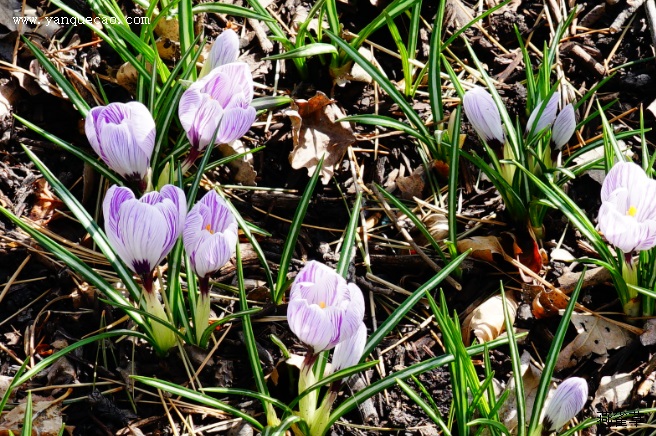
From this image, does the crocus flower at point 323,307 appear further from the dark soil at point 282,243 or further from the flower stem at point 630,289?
the flower stem at point 630,289

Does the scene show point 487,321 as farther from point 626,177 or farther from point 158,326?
point 158,326

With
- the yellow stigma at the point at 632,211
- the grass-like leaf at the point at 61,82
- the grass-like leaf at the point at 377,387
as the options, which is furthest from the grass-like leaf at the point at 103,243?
the yellow stigma at the point at 632,211

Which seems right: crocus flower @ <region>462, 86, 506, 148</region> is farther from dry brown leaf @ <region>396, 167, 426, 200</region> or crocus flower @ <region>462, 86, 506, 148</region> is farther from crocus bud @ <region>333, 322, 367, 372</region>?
crocus bud @ <region>333, 322, 367, 372</region>

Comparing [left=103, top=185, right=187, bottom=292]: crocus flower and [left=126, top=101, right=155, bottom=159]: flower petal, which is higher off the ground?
[left=126, top=101, right=155, bottom=159]: flower petal

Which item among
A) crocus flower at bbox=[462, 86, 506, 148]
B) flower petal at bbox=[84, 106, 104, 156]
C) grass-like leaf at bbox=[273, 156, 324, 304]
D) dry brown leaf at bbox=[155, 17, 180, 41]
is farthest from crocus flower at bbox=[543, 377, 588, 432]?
dry brown leaf at bbox=[155, 17, 180, 41]

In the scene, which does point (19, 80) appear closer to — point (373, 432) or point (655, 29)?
point (373, 432)

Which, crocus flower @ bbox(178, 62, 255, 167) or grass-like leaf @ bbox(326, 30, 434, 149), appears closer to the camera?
crocus flower @ bbox(178, 62, 255, 167)

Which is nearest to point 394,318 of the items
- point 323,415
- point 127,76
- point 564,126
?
point 323,415

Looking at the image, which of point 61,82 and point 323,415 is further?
point 61,82
